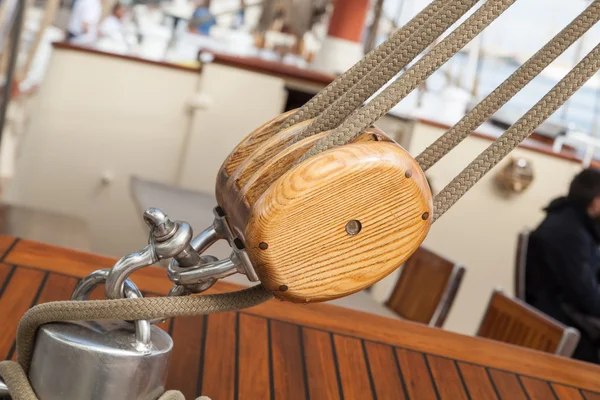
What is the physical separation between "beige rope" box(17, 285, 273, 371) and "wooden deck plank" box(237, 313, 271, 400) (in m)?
0.35

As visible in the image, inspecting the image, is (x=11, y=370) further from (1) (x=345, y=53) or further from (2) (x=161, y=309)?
(1) (x=345, y=53)

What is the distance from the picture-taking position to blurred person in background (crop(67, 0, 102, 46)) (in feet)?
23.1

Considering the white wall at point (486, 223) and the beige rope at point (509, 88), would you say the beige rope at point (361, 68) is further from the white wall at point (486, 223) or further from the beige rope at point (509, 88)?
the white wall at point (486, 223)

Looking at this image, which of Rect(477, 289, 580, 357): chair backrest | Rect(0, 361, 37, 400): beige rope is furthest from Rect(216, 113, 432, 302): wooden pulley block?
Rect(477, 289, 580, 357): chair backrest

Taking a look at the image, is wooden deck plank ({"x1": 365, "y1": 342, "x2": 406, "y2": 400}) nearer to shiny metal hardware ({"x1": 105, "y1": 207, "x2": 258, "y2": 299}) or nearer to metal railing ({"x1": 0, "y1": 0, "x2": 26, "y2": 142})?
shiny metal hardware ({"x1": 105, "y1": 207, "x2": 258, "y2": 299})

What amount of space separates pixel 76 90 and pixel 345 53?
2159 millimetres

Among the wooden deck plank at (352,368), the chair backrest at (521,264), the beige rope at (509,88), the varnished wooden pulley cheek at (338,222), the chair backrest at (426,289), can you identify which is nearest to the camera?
the varnished wooden pulley cheek at (338,222)

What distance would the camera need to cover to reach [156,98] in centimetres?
398

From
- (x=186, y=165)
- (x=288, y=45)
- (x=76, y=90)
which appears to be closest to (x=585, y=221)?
(x=186, y=165)

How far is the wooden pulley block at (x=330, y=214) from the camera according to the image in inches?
28.3

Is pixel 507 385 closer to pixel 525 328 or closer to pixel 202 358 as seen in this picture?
pixel 202 358

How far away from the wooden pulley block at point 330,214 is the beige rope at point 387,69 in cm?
3

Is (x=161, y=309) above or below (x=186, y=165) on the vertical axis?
above

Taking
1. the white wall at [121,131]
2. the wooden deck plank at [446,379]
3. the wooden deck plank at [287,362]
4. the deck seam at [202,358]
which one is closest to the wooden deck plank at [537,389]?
the wooden deck plank at [446,379]
